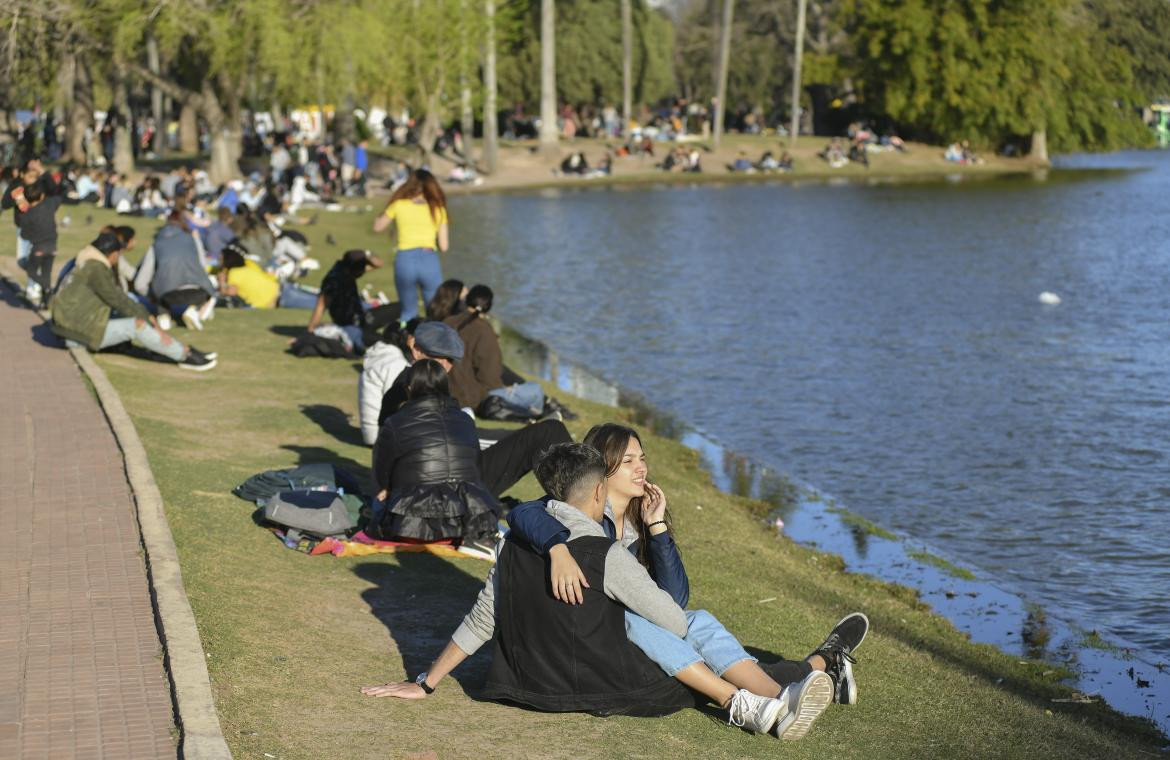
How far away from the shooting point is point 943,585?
12.3 meters

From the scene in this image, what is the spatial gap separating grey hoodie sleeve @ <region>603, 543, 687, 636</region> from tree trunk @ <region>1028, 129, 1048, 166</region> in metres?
75.0

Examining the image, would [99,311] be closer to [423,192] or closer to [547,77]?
[423,192]

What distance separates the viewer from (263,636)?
7.85m

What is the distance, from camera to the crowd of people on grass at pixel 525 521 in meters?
6.68

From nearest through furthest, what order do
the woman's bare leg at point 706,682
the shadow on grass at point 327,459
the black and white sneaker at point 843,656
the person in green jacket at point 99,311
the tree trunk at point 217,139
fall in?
the woman's bare leg at point 706,682 → the black and white sneaker at point 843,656 → the shadow on grass at point 327,459 → the person in green jacket at point 99,311 → the tree trunk at point 217,139

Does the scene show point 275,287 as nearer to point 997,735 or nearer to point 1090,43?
point 997,735

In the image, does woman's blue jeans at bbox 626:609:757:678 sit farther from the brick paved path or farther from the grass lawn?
the brick paved path

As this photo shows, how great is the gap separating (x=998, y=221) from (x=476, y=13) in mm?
21460

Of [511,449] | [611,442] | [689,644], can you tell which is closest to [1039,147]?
[511,449]

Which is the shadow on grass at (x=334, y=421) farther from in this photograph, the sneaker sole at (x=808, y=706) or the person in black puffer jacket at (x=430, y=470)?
the sneaker sole at (x=808, y=706)

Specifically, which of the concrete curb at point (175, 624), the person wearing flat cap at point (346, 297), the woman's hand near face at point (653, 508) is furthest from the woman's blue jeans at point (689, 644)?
the person wearing flat cap at point (346, 297)

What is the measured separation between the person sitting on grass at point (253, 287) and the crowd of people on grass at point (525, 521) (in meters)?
4.75

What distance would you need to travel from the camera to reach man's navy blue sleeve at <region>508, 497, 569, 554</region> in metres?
6.56

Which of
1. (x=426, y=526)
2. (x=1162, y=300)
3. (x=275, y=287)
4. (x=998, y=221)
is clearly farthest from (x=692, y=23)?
(x=426, y=526)
